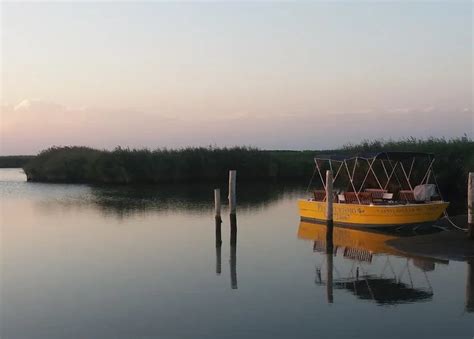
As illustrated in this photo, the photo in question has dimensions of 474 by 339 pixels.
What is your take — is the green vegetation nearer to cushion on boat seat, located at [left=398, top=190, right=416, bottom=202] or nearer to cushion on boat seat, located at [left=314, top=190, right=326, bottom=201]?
cushion on boat seat, located at [left=314, top=190, right=326, bottom=201]

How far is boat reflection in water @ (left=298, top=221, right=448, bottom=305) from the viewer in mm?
13289

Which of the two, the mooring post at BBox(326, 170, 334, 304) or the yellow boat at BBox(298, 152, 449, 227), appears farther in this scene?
the yellow boat at BBox(298, 152, 449, 227)

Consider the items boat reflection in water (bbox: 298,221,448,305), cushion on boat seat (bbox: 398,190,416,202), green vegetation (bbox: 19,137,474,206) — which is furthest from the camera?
green vegetation (bbox: 19,137,474,206)

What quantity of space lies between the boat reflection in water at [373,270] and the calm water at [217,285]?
0.10ft

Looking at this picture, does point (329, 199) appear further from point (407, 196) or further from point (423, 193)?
point (407, 196)

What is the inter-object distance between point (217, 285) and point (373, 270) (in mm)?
4440

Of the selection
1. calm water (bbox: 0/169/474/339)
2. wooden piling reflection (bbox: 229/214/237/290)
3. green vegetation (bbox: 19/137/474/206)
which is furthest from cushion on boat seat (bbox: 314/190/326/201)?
green vegetation (bbox: 19/137/474/206)

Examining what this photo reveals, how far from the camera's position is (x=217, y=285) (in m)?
14.5

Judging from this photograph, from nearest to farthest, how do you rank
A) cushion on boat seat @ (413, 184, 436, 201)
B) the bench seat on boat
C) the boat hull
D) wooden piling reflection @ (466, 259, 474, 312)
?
1. wooden piling reflection @ (466, 259, 474, 312)
2. the boat hull
3. cushion on boat seat @ (413, 184, 436, 201)
4. the bench seat on boat

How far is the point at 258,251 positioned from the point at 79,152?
5093 centimetres

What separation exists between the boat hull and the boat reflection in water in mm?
820

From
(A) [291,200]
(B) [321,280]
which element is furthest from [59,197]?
(B) [321,280]

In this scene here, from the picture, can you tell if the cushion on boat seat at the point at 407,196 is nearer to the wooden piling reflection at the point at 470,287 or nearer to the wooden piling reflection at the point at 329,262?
the wooden piling reflection at the point at 329,262

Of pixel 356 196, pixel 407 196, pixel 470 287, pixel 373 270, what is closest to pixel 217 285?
pixel 373 270
